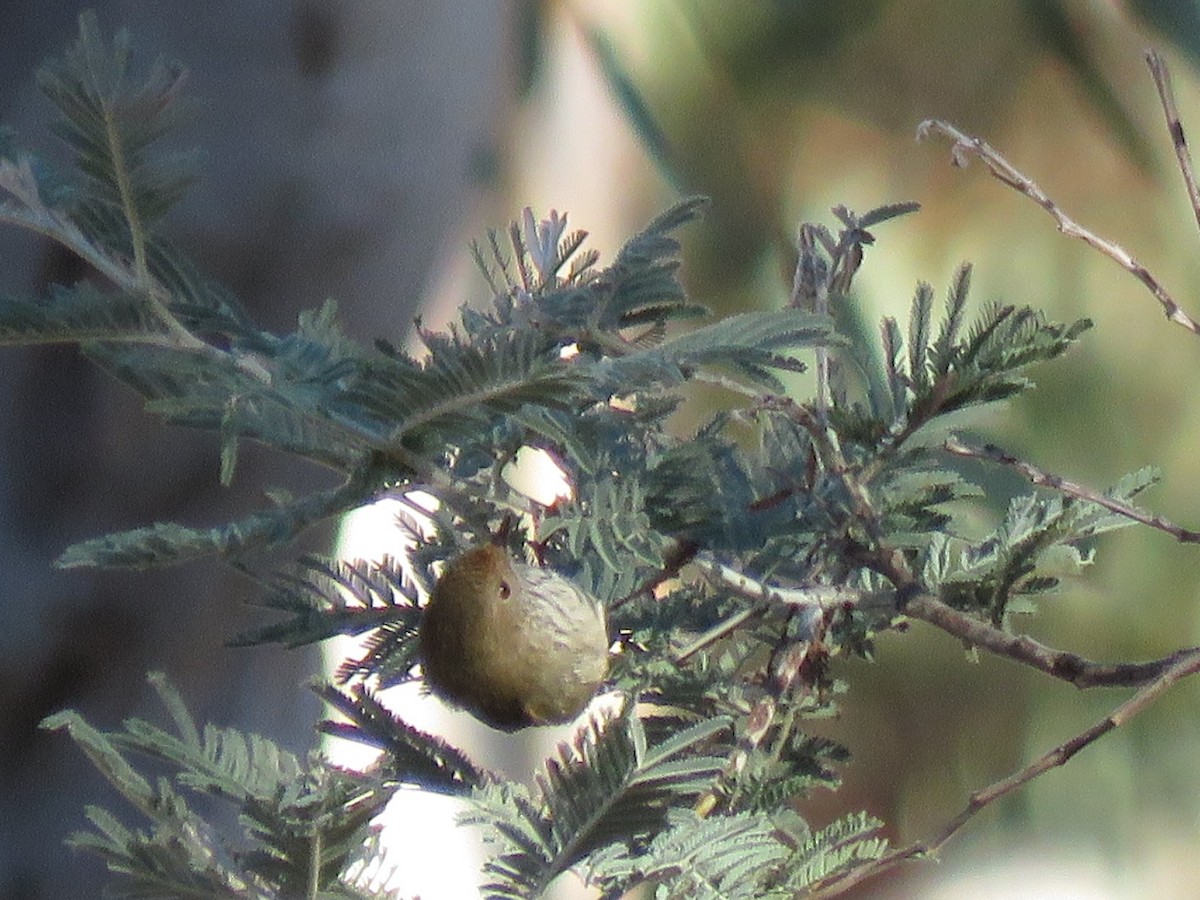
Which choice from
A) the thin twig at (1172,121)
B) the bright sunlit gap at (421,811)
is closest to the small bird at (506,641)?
the thin twig at (1172,121)

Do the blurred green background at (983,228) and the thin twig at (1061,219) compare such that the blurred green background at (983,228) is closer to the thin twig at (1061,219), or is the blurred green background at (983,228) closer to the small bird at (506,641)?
the thin twig at (1061,219)

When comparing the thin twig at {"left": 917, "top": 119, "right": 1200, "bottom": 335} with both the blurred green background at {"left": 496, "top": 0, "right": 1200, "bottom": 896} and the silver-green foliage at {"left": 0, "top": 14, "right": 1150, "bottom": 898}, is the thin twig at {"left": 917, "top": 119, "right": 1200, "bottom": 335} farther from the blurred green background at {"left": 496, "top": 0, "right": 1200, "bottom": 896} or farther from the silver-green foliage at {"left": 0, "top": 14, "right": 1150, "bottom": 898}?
the blurred green background at {"left": 496, "top": 0, "right": 1200, "bottom": 896}

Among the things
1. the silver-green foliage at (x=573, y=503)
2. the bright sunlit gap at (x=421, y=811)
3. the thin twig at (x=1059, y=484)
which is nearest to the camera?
the silver-green foliage at (x=573, y=503)

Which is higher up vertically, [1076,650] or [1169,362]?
[1169,362]

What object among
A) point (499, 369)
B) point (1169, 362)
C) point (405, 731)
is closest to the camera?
point (499, 369)

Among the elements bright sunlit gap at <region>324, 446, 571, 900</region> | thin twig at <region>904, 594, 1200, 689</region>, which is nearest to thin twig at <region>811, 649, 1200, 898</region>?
thin twig at <region>904, 594, 1200, 689</region>

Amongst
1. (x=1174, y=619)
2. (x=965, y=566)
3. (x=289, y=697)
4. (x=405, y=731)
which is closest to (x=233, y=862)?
(x=405, y=731)

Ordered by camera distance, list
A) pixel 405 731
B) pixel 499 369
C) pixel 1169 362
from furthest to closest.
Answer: pixel 1169 362
pixel 405 731
pixel 499 369

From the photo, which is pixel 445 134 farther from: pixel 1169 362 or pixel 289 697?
pixel 1169 362
